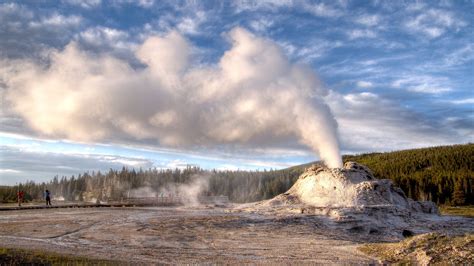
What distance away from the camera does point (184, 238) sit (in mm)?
24688

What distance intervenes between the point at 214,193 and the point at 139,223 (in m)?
66.2

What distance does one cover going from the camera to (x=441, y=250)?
1975 cm

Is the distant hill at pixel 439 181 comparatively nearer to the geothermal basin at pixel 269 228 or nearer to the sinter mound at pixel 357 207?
the sinter mound at pixel 357 207

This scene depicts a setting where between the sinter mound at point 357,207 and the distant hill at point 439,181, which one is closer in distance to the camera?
the sinter mound at point 357,207

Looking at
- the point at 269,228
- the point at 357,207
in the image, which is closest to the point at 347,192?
the point at 357,207

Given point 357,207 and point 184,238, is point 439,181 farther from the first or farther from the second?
point 184,238

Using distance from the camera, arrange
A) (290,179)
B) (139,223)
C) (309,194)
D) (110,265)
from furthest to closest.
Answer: (290,179), (309,194), (139,223), (110,265)

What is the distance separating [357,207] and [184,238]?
16521 mm

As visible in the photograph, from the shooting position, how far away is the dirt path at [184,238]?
19.5 metres

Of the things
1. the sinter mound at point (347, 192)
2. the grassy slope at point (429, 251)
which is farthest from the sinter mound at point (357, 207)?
Answer: the grassy slope at point (429, 251)

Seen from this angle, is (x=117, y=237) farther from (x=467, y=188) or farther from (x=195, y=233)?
(x=467, y=188)

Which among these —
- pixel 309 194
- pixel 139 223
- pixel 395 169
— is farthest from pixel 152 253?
pixel 395 169

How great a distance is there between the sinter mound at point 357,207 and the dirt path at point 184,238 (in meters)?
2.69

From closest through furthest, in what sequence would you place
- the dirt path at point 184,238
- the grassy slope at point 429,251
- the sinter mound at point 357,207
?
the grassy slope at point 429,251 → the dirt path at point 184,238 → the sinter mound at point 357,207
